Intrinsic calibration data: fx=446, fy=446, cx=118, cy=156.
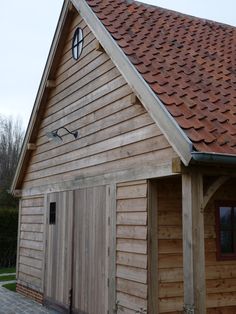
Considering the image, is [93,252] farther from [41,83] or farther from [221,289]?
[41,83]

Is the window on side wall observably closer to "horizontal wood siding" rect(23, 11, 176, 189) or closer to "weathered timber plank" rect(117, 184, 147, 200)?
"weathered timber plank" rect(117, 184, 147, 200)

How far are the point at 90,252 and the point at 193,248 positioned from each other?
2922 millimetres

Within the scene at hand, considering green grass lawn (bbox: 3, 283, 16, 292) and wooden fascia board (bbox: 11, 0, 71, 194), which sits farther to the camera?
green grass lawn (bbox: 3, 283, 16, 292)

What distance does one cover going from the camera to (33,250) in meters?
10.5

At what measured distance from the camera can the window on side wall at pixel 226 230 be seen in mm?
6309

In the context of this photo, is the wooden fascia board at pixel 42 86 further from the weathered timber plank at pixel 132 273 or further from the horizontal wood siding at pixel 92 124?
the weathered timber plank at pixel 132 273

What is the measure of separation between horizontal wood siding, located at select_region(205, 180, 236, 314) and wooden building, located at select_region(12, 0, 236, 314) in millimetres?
15

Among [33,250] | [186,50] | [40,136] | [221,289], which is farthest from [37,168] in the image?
[221,289]

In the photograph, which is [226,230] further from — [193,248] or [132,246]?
[193,248]

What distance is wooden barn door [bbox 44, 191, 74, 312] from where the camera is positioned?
838 cm

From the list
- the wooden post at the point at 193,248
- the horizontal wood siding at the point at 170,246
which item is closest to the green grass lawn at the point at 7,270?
the horizontal wood siding at the point at 170,246

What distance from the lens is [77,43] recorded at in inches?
348

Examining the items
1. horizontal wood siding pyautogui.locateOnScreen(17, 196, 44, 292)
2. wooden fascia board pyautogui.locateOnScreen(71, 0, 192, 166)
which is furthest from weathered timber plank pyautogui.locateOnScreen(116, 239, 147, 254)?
horizontal wood siding pyautogui.locateOnScreen(17, 196, 44, 292)

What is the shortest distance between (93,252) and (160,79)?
3.14 metres
